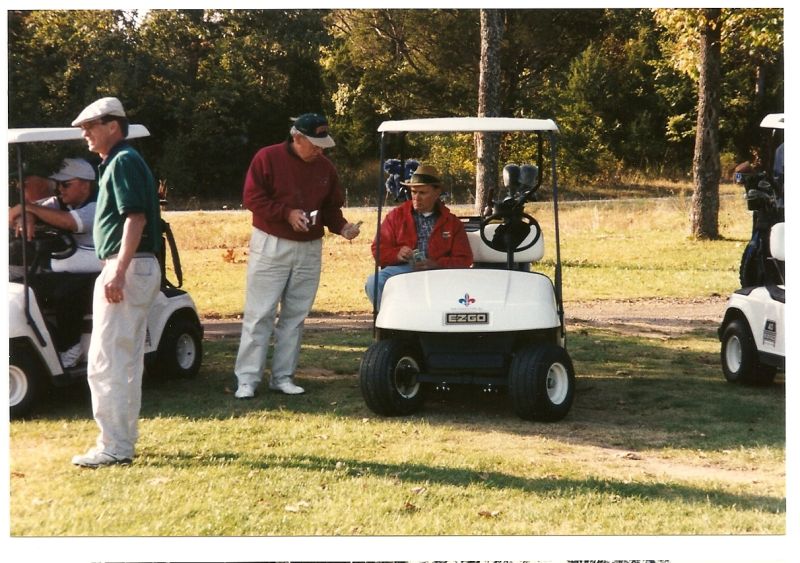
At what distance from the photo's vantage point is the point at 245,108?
14328 mm

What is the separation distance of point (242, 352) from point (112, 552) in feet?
7.81

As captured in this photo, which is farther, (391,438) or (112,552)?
(391,438)

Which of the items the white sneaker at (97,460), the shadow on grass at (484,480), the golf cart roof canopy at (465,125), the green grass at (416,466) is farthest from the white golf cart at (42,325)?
the golf cart roof canopy at (465,125)

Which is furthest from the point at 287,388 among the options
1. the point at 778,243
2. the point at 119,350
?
the point at 778,243

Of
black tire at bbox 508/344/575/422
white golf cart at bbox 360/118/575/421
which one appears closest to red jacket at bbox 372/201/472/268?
white golf cart at bbox 360/118/575/421

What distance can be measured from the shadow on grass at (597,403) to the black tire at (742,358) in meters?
0.07

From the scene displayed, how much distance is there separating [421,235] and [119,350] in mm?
2276

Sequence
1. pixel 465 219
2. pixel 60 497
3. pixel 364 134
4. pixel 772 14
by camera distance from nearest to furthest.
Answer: pixel 60 497, pixel 465 219, pixel 772 14, pixel 364 134

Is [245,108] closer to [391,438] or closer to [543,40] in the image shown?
[543,40]

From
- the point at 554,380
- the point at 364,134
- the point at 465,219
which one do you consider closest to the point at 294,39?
the point at 364,134

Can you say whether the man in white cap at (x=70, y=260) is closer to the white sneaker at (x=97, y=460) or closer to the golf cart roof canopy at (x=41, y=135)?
the golf cart roof canopy at (x=41, y=135)

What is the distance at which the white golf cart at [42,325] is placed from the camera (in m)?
5.83

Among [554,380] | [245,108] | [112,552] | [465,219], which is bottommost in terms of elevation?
[112,552]

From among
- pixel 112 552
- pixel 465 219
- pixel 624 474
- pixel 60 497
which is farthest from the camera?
pixel 465 219
